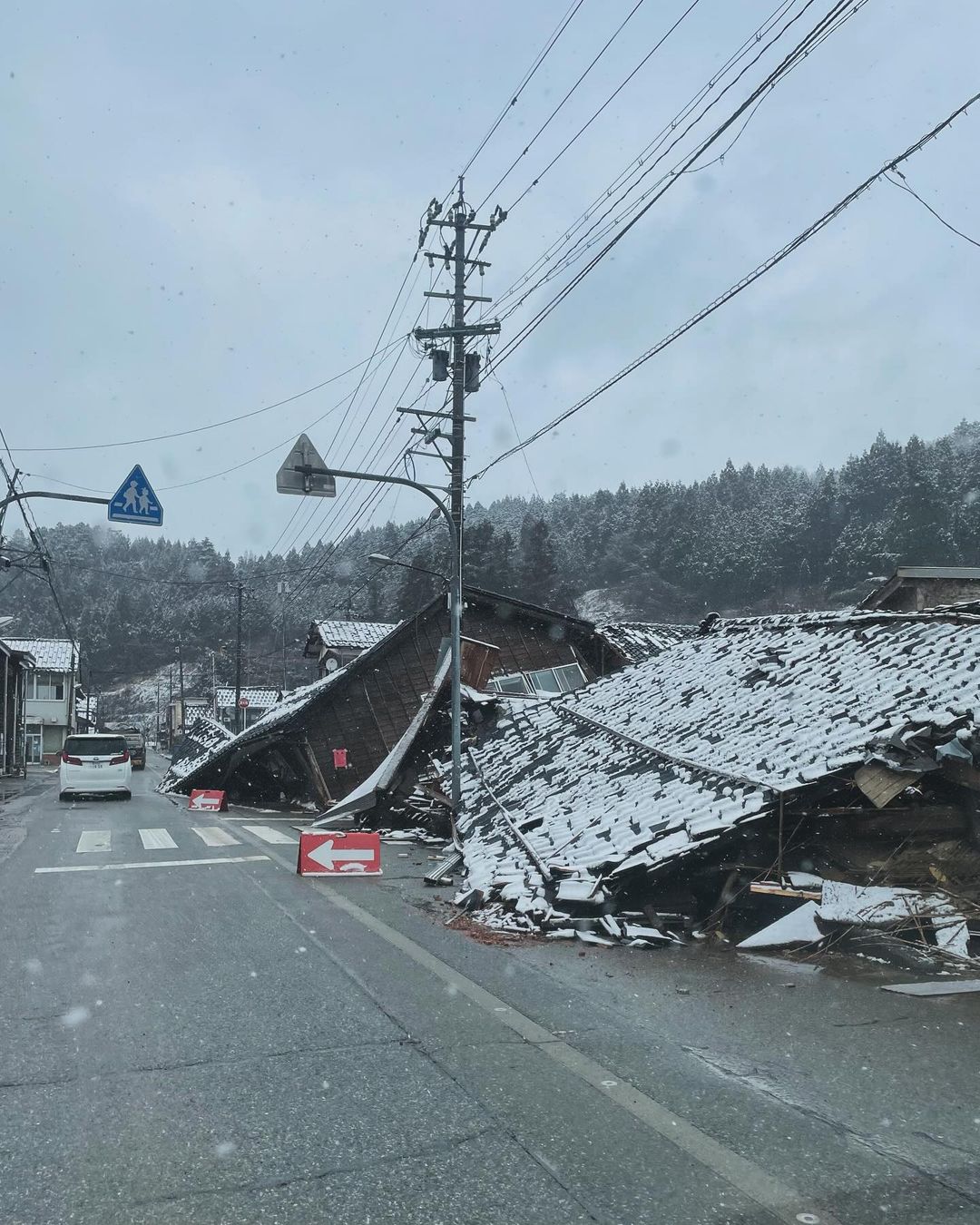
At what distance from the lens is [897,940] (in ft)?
25.5

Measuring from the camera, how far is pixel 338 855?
40.7 feet

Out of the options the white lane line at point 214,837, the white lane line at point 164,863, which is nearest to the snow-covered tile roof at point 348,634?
the white lane line at point 214,837

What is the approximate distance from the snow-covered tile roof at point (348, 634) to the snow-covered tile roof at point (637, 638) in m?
15.0

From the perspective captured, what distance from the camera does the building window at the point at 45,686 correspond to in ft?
227

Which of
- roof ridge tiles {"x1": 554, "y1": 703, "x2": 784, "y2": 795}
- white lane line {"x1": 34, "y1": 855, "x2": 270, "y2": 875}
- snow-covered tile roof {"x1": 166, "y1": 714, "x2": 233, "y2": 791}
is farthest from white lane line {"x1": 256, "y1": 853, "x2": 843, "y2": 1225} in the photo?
snow-covered tile roof {"x1": 166, "y1": 714, "x2": 233, "y2": 791}

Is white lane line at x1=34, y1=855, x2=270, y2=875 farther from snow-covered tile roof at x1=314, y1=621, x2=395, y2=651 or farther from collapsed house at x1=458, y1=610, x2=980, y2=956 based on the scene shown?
snow-covered tile roof at x1=314, y1=621, x2=395, y2=651

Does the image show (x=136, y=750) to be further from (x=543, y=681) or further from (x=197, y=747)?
(x=543, y=681)

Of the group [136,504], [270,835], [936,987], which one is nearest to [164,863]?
[270,835]

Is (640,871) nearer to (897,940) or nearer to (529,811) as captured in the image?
(897,940)

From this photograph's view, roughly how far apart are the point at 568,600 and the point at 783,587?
47.7 feet

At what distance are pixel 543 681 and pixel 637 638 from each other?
136 inches

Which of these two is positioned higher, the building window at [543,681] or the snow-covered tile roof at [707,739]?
the building window at [543,681]

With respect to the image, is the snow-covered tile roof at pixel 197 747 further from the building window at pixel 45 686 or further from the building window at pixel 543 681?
the building window at pixel 45 686

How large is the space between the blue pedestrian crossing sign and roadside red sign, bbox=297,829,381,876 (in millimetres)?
5760
